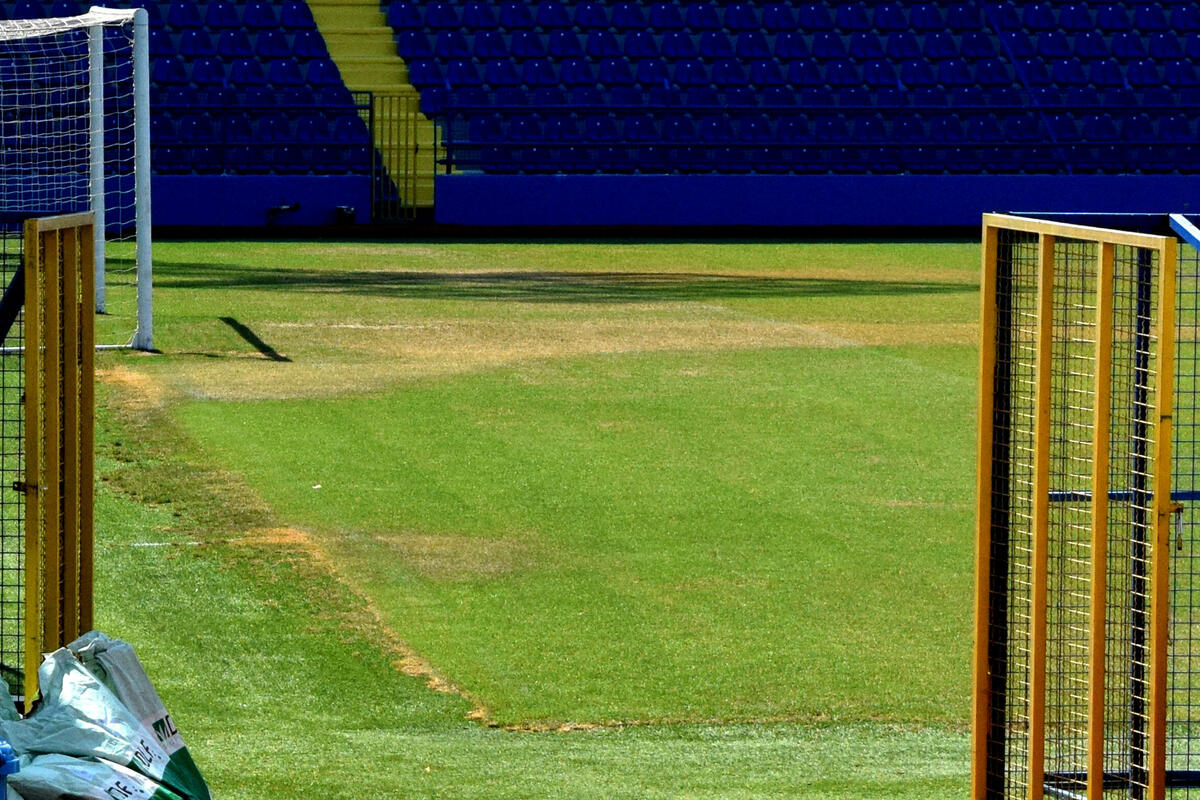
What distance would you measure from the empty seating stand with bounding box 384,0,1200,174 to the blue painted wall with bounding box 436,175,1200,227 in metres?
0.48

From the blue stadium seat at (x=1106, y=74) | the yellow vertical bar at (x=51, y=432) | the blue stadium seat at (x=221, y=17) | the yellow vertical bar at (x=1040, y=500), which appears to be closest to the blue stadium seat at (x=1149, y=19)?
the blue stadium seat at (x=1106, y=74)

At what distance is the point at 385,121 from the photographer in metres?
28.5

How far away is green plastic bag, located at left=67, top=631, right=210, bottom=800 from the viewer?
5219mm

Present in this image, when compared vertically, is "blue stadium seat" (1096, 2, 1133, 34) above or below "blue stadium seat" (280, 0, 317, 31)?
above

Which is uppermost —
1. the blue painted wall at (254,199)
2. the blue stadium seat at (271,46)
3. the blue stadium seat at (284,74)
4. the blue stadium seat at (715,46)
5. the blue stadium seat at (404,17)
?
the blue stadium seat at (404,17)

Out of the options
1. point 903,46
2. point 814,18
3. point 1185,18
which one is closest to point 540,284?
point 814,18

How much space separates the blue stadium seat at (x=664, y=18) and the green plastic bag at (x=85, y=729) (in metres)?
26.3

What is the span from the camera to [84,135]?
24922 millimetres

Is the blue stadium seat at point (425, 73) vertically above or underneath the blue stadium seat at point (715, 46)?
underneath

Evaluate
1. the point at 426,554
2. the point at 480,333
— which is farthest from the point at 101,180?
the point at 426,554

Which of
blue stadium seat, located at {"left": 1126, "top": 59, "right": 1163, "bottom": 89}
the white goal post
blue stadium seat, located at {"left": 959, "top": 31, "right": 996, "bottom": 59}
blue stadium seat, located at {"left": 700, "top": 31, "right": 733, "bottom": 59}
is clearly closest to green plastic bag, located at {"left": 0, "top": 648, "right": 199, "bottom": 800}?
the white goal post

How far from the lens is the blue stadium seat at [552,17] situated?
1188 inches

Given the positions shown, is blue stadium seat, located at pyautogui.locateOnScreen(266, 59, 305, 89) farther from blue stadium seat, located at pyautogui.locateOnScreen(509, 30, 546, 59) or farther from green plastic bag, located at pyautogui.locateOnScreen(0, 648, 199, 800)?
green plastic bag, located at pyautogui.locateOnScreen(0, 648, 199, 800)

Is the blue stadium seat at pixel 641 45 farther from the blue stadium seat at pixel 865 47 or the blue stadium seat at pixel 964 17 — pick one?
the blue stadium seat at pixel 964 17
